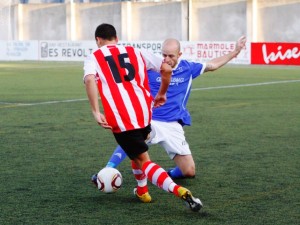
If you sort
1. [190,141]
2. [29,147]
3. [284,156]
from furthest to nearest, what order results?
[190,141], [29,147], [284,156]

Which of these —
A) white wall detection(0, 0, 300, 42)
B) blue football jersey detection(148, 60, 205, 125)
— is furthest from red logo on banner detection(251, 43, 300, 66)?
blue football jersey detection(148, 60, 205, 125)

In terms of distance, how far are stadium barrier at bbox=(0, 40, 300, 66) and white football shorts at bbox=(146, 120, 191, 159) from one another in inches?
1107

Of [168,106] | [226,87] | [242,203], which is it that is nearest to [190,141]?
[168,106]

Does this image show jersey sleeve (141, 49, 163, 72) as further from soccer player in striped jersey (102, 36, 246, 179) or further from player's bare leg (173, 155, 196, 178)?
player's bare leg (173, 155, 196, 178)

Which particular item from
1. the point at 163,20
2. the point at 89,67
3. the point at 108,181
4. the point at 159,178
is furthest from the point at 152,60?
the point at 163,20

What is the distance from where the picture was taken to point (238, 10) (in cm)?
5159

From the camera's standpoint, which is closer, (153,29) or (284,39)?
(284,39)

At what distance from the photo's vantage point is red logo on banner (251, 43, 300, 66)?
3700 cm

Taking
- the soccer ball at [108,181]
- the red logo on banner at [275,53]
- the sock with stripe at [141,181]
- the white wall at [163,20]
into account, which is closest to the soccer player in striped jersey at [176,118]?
the soccer ball at [108,181]

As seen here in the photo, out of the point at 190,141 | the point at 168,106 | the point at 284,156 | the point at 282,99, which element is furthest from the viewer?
the point at 282,99

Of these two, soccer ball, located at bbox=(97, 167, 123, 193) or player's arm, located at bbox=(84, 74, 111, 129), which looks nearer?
player's arm, located at bbox=(84, 74, 111, 129)

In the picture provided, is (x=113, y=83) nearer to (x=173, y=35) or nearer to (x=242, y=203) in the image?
(x=242, y=203)

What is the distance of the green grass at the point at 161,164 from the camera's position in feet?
23.8

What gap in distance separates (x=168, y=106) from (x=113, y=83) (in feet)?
6.17
